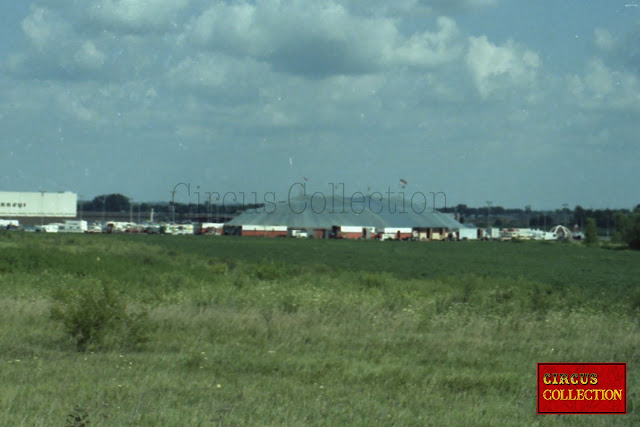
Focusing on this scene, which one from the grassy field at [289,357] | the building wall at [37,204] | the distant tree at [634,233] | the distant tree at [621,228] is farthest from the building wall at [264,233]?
the grassy field at [289,357]

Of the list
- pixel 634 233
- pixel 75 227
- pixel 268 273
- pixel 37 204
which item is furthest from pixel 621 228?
pixel 37 204

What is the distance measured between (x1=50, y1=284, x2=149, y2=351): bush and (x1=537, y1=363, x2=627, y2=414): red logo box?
272 inches

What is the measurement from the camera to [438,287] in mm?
29750

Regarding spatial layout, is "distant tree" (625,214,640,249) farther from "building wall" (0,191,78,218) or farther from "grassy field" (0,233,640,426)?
"building wall" (0,191,78,218)

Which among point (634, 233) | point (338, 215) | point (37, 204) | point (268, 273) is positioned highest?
point (37, 204)

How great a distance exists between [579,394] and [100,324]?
26.5 feet

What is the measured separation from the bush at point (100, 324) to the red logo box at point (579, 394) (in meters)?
6.91

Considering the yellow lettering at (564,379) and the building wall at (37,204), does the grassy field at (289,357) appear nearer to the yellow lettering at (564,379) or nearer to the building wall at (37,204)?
the yellow lettering at (564,379)

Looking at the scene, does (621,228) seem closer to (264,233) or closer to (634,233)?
(634,233)

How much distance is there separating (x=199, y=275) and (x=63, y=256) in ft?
29.9

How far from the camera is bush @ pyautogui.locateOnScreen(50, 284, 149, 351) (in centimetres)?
1305

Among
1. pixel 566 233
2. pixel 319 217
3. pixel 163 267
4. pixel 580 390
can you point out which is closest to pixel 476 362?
pixel 580 390

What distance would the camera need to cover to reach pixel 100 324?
13.3 m

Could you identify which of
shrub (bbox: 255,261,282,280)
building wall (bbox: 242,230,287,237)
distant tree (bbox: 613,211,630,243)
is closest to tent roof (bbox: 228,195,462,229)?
building wall (bbox: 242,230,287,237)
